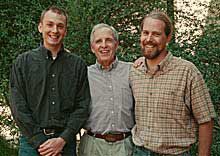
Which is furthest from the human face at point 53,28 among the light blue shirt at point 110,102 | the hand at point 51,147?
the hand at point 51,147

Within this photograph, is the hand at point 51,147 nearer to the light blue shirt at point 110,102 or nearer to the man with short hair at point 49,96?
the man with short hair at point 49,96

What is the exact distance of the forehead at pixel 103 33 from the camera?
404cm

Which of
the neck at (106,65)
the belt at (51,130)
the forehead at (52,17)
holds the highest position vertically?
the forehead at (52,17)

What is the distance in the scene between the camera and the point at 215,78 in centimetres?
554

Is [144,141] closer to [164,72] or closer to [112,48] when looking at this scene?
[164,72]

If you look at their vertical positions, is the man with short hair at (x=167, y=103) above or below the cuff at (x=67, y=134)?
above

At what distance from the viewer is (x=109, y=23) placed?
589cm

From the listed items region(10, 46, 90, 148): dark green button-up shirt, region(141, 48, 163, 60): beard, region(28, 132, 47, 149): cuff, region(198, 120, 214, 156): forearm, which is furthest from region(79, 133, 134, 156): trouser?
region(141, 48, 163, 60): beard

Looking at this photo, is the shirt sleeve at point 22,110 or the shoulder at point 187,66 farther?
the shirt sleeve at point 22,110

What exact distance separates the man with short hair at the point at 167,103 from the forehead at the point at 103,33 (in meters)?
0.37

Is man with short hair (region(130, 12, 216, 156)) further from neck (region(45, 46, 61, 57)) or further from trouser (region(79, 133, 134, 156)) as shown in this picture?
neck (region(45, 46, 61, 57))

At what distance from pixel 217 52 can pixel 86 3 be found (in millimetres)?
1772

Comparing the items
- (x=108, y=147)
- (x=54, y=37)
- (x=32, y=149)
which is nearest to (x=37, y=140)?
(x=32, y=149)

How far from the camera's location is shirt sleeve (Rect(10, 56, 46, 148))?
146 inches
